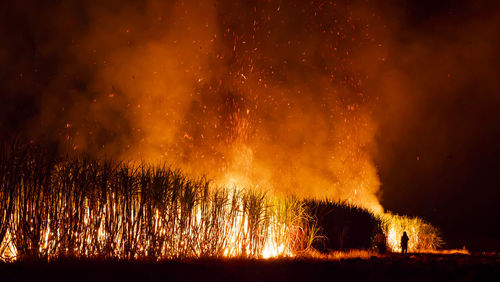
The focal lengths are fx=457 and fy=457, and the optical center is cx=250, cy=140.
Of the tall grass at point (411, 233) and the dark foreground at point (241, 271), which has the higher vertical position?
the tall grass at point (411, 233)

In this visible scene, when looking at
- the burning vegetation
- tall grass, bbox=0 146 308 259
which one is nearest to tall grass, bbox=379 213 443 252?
the burning vegetation

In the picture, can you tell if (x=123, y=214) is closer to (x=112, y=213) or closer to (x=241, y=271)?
(x=112, y=213)

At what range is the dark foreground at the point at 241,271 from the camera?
19.3 feet

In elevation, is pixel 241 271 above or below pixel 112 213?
below

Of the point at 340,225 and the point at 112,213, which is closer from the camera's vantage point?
the point at 112,213

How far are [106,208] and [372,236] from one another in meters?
12.8

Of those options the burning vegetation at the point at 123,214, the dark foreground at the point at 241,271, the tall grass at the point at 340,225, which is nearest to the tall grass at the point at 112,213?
the burning vegetation at the point at 123,214

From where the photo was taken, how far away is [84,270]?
598cm

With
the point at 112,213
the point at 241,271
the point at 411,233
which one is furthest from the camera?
the point at 411,233

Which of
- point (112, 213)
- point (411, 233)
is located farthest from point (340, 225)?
point (411, 233)

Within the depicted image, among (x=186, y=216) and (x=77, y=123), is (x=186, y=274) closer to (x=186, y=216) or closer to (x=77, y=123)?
(x=186, y=216)

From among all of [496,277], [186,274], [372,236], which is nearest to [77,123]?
[372,236]

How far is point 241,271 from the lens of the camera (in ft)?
22.6

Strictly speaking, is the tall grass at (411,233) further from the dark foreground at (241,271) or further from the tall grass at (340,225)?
the dark foreground at (241,271)
